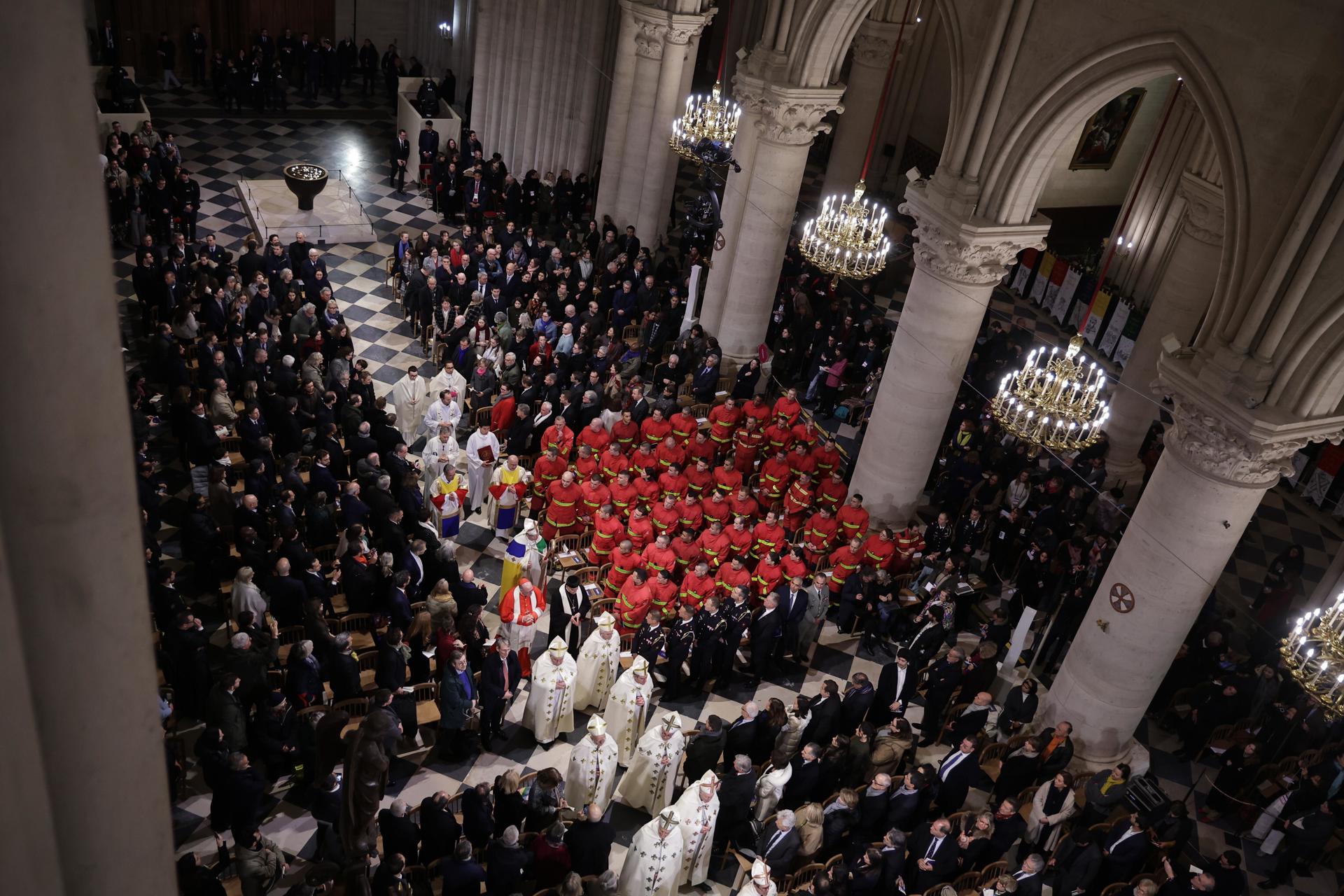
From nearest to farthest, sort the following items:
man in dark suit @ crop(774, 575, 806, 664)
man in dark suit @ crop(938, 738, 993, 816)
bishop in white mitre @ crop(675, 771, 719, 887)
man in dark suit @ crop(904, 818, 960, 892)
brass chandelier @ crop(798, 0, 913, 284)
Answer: bishop in white mitre @ crop(675, 771, 719, 887), man in dark suit @ crop(904, 818, 960, 892), man in dark suit @ crop(938, 738, 993, 816), man in dark suit @ crop(774, 575, 806, 664), brass chandelier @ crop(798, 0, 913, 284)

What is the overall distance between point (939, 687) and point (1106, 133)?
17944 millimetres

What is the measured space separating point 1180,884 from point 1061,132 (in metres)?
7.60

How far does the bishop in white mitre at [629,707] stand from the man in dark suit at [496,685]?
3.31 feet


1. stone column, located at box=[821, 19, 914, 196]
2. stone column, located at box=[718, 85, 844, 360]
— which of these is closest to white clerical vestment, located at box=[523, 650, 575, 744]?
stone column, located at box=[718, 85, 844, 360]

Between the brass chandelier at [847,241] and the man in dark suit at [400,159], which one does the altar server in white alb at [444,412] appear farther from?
the man in dark suit at [400,159]

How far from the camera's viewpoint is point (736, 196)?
18.0 meters

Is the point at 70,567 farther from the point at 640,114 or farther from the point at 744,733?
the point at 640,114

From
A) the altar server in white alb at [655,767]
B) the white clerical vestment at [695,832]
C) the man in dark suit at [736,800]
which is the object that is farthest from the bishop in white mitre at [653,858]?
the altar server in white alb at [655,767]

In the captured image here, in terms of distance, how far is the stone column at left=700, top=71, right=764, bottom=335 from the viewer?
55.5 ft

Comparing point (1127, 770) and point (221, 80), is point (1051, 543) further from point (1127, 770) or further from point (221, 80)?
point (221, 80)

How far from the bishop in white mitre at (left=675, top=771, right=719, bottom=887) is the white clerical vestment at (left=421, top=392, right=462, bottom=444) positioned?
6523 mm

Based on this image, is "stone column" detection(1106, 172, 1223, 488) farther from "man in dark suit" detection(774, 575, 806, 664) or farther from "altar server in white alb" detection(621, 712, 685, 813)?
"altar server in white alb" detection(621, 712, 685, 813)

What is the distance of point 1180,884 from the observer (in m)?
9.77

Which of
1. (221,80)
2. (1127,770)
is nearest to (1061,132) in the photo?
(1127,770)
